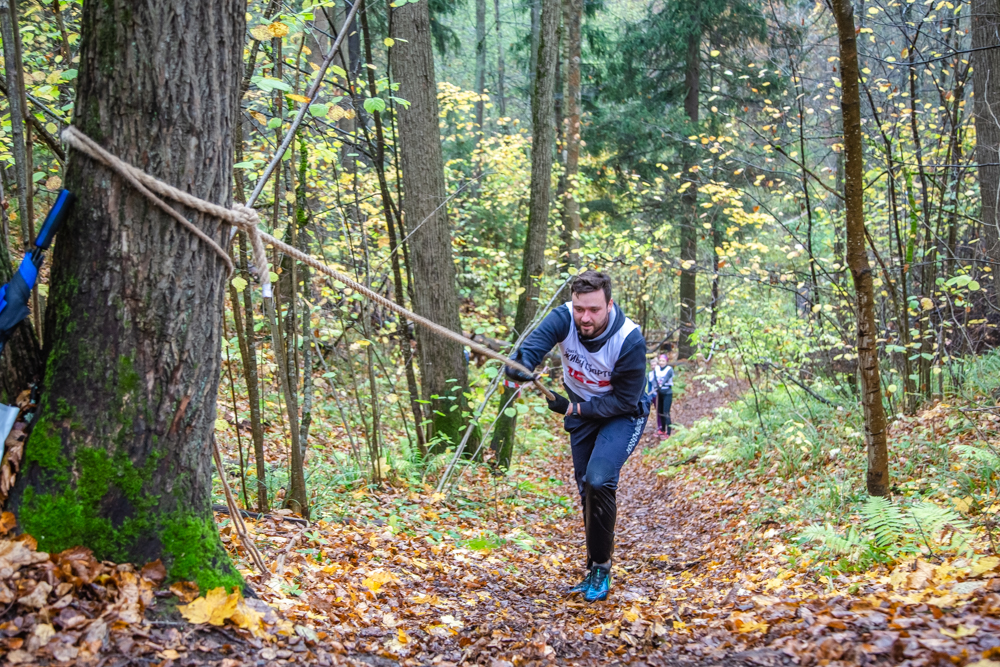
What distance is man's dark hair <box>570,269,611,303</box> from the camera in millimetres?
4523

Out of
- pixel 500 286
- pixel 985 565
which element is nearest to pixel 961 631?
pixel 985 565

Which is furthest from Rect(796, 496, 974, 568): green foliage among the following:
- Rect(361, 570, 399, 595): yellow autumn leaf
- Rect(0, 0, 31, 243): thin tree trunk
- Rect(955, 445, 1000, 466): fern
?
Rect(0, 0, 31, 243): thin tree trunk

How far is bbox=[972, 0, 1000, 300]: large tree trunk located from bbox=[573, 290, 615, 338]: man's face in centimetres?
480

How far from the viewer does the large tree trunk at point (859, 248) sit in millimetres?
4406

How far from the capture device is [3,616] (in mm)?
2145

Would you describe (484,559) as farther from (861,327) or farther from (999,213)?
(999,213)

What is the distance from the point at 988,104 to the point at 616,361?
5.26 m

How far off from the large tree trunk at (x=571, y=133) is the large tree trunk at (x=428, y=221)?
14.9 feet

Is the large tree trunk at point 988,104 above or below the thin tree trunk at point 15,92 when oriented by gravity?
above

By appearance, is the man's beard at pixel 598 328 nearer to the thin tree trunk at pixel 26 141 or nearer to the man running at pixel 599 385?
the man running at pixel 599 385

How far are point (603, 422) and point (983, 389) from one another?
4.60 metres

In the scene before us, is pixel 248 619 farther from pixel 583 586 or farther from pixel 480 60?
pixel 480 60

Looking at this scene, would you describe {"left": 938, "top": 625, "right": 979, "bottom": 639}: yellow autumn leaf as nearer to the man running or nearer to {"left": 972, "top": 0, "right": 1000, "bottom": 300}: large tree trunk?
the man running

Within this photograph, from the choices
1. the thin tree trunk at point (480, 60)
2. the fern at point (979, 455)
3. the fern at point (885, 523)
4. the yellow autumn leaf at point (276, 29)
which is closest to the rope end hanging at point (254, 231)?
the yellow autumn leaf at point (276, 29)
